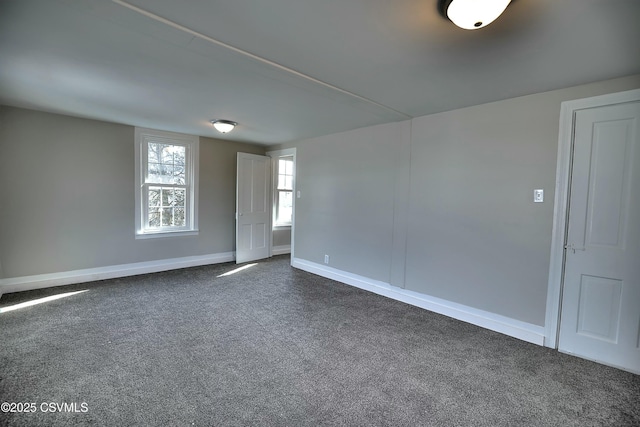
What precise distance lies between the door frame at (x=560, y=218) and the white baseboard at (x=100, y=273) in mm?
5026

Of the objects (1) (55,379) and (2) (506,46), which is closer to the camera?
(2) (506,46)

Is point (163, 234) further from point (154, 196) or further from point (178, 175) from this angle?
point (178, 175)

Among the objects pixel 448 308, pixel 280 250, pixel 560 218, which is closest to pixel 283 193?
pixel 280 250

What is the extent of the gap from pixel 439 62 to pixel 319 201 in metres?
3.10

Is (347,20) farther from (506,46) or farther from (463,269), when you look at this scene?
(463,269)

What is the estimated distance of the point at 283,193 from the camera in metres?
6.75

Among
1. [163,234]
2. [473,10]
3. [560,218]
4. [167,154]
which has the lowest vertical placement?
[163,234]

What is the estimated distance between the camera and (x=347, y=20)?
5.57 ft

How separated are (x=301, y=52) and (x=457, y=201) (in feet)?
7.66

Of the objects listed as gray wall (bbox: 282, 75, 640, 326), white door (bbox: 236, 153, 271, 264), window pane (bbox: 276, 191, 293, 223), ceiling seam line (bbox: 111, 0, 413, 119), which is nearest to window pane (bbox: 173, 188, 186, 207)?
white door (bbox: 236, 153, 271, 264)

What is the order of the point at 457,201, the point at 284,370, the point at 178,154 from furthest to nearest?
the point at 178,154 < the point at 457,201 < the point at 284,370

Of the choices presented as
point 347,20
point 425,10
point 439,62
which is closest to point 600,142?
point 439,62

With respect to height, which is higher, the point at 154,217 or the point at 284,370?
the point at 154,217

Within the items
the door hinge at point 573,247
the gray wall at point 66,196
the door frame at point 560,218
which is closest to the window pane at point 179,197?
the gray wall at point 66,196
